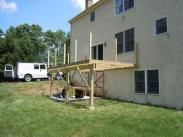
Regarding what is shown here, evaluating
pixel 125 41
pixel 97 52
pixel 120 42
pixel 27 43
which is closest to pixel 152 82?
pixel 125 41

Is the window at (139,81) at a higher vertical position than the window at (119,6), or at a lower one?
lower

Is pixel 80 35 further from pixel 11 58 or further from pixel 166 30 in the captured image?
pixel 11 58

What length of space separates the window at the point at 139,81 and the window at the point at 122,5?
473 cm

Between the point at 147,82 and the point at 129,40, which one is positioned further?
the point at 129,40

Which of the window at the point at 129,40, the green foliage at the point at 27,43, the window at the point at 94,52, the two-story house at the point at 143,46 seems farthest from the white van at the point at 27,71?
the window at the point at 129,40

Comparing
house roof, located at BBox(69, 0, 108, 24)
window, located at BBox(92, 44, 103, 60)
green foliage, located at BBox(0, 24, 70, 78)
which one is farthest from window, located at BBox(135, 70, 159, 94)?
green foliage, located at BBox(0, 24, 70, 78)

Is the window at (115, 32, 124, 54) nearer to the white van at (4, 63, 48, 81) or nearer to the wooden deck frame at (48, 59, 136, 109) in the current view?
the wooden deck frame at (48, 59, 136, 109)

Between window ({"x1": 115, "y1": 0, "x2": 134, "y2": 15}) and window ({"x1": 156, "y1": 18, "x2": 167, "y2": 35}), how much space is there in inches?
131

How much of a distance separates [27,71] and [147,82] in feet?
64.6

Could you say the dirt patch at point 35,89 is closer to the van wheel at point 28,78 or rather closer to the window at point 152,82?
the van wheel at point 28,78

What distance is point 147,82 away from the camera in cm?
1823

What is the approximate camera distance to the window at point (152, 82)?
17.5 metres

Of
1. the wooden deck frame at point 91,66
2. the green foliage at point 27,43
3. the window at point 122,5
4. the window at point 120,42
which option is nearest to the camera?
the wooden deck frame at point 91,66

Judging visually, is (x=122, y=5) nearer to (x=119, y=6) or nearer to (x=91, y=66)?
(x=119, y=6)
